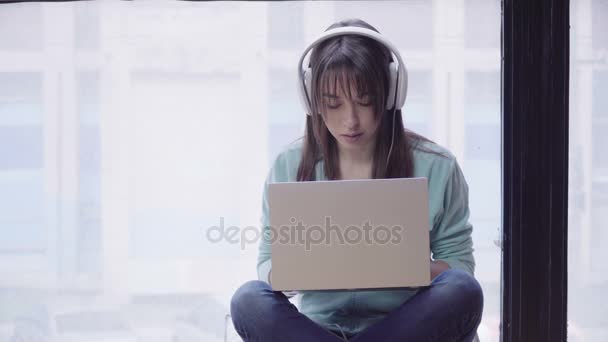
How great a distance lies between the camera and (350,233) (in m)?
1.07

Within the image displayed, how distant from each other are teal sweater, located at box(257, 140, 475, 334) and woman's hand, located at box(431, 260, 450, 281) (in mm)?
17

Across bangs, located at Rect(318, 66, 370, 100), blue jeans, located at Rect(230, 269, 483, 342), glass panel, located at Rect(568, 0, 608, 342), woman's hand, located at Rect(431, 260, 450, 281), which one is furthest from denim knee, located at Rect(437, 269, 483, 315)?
glass panel, located at Rect(568, 0, 608, 342)

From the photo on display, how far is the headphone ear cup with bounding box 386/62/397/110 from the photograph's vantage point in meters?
1.25

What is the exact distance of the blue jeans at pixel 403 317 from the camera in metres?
1.05

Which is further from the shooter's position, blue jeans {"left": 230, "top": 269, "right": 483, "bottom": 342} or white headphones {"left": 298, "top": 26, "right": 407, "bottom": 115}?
white headphones {"left": 298, "top": 26, "right": 407, "bottom": 115}

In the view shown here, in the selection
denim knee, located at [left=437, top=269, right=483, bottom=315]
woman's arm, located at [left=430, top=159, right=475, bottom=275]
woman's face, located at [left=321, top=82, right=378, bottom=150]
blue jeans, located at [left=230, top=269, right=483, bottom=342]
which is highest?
woman's face, located at [left=321, top=82, right=378, bottom=150]

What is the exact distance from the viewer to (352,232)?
107cm

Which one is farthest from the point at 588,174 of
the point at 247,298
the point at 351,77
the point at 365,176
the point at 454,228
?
the point at 247,298

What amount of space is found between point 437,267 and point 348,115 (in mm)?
346

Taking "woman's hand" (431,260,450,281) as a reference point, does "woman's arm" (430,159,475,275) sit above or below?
above

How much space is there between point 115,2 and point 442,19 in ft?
2.61

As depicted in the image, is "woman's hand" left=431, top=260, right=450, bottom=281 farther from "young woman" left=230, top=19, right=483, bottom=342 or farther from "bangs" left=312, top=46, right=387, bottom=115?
"bangs" left=312, top=46, right=387, bottom=115

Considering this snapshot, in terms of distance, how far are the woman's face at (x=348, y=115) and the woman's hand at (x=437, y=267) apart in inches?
11.5

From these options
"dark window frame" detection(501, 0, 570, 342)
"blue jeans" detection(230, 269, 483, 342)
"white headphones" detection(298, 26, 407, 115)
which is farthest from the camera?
"dark window frame" detection(501, 0, 570, 342)
